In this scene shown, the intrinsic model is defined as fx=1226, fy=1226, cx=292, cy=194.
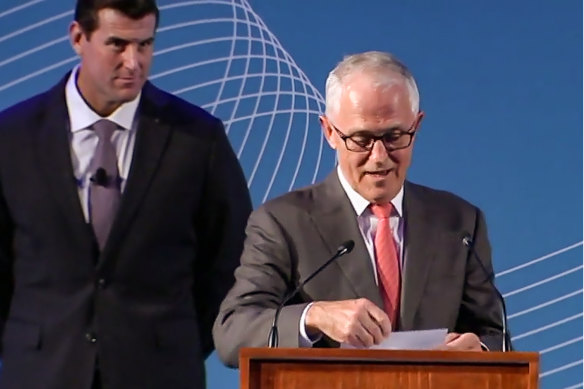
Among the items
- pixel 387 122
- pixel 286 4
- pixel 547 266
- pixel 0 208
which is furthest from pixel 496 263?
pixel 0 208

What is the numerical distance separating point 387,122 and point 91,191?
0.91 meters

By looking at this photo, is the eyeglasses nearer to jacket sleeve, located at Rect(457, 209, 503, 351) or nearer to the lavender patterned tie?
jacket sleeve, located at Rect(457, 209, 503, 351)

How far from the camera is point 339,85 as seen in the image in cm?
270

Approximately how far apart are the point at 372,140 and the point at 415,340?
1.64ft

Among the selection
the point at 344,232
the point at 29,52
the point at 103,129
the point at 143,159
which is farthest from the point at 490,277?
the point at 29,52

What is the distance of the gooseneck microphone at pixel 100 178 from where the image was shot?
10.5 feet

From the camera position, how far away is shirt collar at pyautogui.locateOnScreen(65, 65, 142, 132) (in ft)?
10.7

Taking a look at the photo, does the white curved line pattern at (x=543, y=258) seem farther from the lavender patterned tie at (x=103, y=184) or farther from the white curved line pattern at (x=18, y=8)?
the white curved line pattern at (x=18, y=8)

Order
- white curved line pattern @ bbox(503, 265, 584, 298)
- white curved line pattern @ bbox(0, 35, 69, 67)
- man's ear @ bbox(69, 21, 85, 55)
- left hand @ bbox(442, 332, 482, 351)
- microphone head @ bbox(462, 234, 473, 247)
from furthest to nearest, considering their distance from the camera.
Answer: white curved line pattern @ bbox(503, 265, 584, 298), white curved line pattern @ bbox(0, 35, 69, 67), man's ear @ bbox(69, 21, 85, 55), microphone head @ bbox(462, 234, 473, 247), left hand @ bbox(442, 332, 482, 351)

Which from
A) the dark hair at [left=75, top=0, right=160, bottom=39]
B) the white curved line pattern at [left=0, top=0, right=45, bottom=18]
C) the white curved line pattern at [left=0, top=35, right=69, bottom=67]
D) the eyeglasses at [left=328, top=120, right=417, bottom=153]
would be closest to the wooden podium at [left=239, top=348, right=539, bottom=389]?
the eyeglasses at [left=328, top=120, right=417, bottom=153]

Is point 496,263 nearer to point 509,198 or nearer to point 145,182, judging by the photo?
point 509,198

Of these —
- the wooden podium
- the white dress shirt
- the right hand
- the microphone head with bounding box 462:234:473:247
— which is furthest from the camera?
the white dress shirt

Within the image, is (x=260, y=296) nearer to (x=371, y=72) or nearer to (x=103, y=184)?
(x=371, y=72)

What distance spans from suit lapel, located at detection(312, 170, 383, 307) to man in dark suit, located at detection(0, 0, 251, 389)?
0.54m
